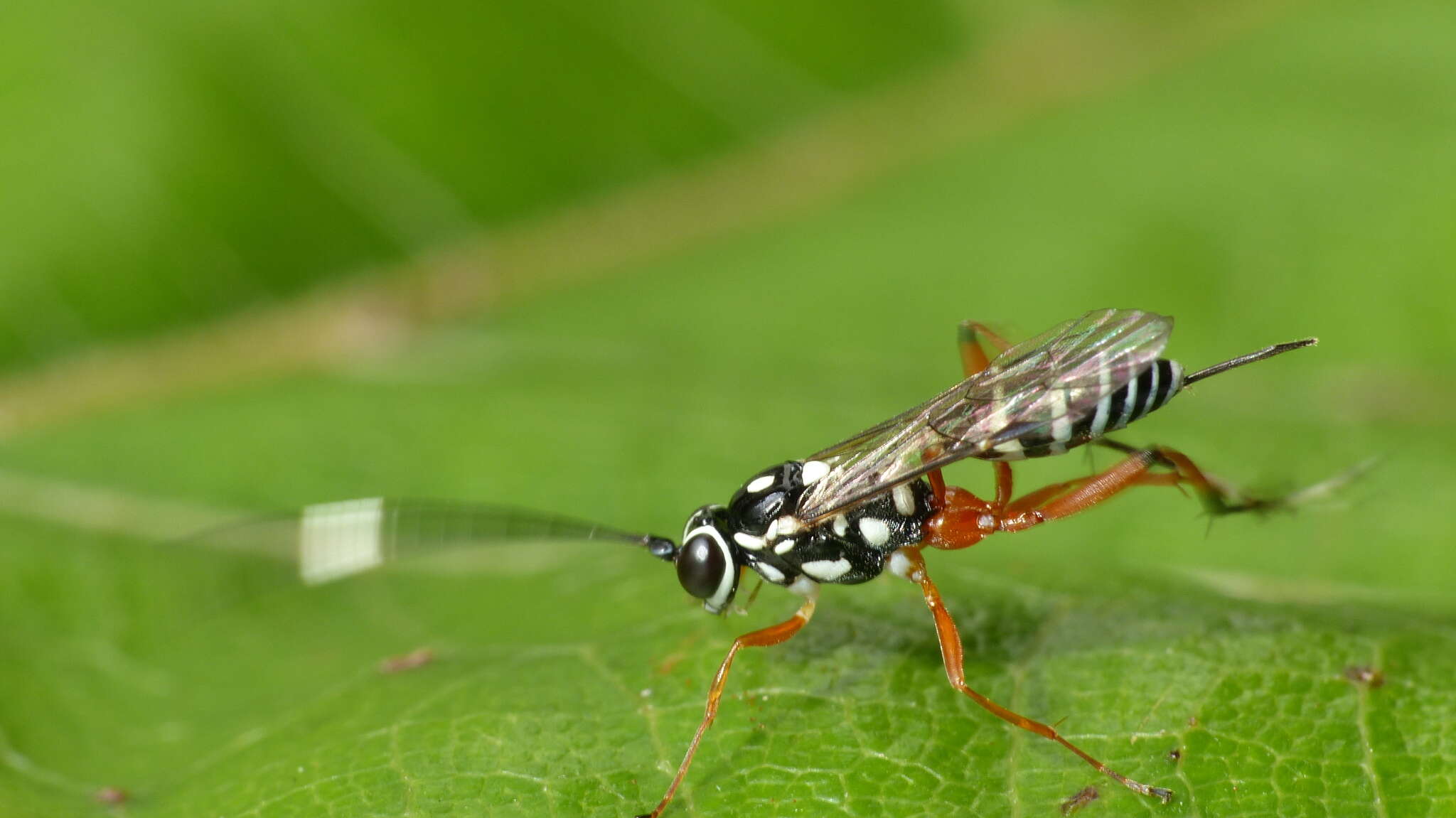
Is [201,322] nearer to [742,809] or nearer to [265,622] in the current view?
[265,622]

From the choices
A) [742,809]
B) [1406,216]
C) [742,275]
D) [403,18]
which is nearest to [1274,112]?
[1406,216]

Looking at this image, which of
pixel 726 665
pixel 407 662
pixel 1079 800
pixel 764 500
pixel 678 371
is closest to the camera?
pixel 1079 800

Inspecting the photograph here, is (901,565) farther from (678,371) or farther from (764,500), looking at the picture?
(678,371)

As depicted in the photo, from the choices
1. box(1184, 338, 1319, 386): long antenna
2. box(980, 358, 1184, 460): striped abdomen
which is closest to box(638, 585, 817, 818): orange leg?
box(980, 358, 1184, 460): striped abdomen

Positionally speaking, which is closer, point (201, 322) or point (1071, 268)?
point (201, 322)

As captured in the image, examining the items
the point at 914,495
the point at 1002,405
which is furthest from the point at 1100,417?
the point at 914,495

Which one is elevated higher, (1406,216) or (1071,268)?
(1071,268)

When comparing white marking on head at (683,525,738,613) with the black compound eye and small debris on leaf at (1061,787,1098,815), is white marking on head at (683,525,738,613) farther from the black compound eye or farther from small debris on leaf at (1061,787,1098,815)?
small debris on leaf at (1061,787,1098,815)
